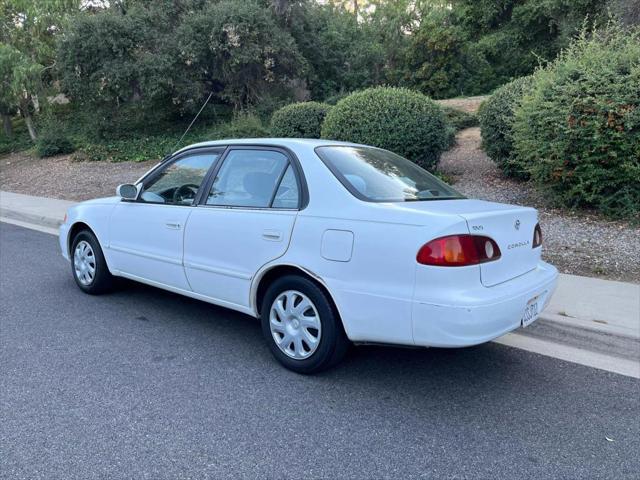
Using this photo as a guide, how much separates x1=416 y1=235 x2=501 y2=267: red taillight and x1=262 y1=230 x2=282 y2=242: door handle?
1.08 metres

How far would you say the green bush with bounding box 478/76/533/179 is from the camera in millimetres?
9422

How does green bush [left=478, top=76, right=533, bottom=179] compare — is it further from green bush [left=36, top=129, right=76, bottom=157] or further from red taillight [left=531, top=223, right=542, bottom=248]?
green bush [left=36, top=129, right=76, bottom=157]

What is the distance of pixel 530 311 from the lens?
3.61 m

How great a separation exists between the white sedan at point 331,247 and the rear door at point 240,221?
0.4 inches

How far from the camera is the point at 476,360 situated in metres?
4.16

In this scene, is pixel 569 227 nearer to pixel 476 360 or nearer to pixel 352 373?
pixel 476 360

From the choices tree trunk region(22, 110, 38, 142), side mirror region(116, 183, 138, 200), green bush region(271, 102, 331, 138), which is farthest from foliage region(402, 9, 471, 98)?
side mirror region(116, 183, 138, 200)

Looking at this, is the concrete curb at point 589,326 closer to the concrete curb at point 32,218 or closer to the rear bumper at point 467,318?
the rear bumper at point 467,318

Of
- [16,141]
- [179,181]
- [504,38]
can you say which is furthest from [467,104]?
[16,141]

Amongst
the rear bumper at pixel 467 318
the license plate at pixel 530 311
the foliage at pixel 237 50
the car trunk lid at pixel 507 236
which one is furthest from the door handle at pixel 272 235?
the foliage at pixel 237 50

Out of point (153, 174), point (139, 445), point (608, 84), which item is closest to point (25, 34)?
point (153, 174)

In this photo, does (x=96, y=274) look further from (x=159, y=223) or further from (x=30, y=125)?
(x=30, y=125)

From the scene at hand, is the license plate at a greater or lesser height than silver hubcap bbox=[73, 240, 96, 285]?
greater

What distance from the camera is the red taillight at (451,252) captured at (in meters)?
3.16
